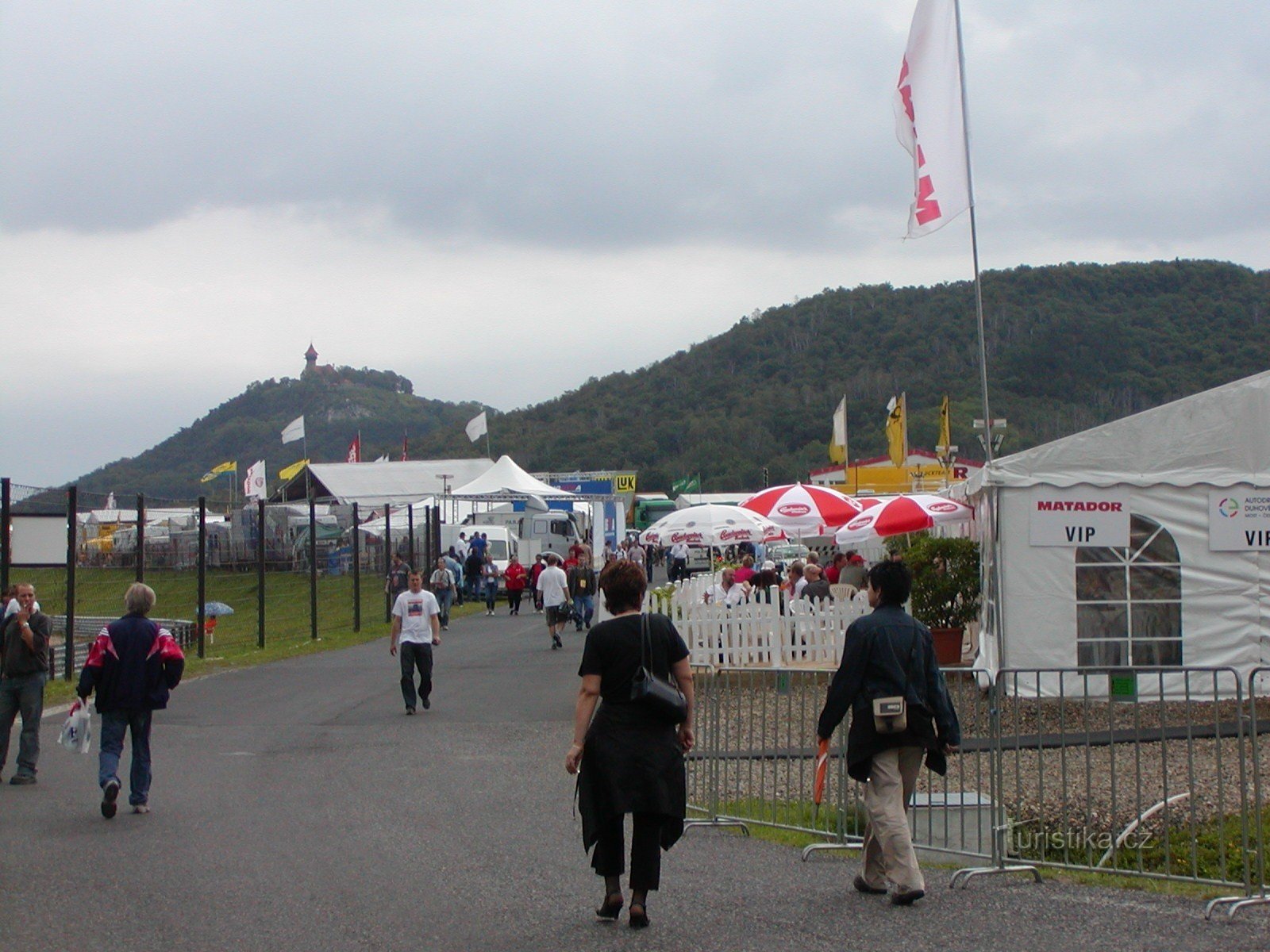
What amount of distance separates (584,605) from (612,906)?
2167cm

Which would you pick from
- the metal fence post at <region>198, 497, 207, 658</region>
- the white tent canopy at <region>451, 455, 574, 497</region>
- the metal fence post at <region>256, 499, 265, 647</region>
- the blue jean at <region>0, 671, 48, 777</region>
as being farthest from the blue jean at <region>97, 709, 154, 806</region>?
the white tent canopy at <region>451, 455, 574, 497</region>

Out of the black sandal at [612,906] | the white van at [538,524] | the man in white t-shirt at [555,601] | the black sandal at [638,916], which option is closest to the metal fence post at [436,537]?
the man in white t-shirt at [555,601]

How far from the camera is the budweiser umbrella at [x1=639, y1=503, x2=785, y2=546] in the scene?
77.3ft

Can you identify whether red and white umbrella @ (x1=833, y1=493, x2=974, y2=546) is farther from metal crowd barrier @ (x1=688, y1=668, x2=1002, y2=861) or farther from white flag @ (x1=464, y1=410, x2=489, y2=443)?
white flag @ (x1=464, y1=410, x2=489, y2=443)

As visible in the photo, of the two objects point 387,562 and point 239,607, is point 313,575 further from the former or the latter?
point 387,562

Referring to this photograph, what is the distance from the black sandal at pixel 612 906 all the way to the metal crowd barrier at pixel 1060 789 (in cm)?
197

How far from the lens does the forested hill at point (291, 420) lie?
124m

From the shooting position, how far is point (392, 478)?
55.1 metres

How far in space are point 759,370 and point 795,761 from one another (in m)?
107

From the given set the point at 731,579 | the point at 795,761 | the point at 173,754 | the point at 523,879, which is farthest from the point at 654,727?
the point at 731,579

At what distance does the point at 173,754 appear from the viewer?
12.2m

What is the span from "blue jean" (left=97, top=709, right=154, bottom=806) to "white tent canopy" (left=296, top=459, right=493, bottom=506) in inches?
1627

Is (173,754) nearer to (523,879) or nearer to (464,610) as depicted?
(523,879)

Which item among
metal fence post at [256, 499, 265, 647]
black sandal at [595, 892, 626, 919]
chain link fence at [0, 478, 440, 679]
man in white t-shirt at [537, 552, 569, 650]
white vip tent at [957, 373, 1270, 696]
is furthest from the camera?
man in white t-shirt at [537, 552, 569, 650]
